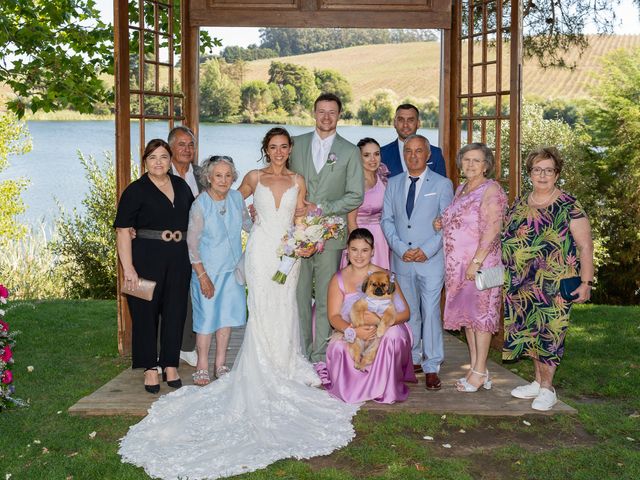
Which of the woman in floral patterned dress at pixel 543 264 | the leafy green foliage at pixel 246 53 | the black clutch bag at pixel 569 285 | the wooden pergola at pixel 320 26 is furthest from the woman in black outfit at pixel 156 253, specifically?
the leafy green foliage at pixel 246 53

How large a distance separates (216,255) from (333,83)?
10.3 m

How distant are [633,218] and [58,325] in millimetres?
11840

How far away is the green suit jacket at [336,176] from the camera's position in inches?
207

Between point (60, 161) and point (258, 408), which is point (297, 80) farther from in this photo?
point (60, 161)

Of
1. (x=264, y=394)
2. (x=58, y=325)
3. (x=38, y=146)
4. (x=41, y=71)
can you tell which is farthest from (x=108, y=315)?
(x=38, y=146)

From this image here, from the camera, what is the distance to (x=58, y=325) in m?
7.57

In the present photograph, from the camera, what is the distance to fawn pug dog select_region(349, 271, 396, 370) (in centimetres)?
491

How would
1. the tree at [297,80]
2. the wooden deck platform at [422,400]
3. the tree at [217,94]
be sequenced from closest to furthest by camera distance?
1. the wooden deck platform at [422,400]
2. the tree at [217,94]
3. the tree at [297,80]

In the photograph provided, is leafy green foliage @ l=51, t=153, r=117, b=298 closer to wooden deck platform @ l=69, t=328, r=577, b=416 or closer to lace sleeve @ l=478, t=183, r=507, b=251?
wooden deck platform @ l=69, t=328, r=577, b=416

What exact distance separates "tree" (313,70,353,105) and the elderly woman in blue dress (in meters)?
9.64

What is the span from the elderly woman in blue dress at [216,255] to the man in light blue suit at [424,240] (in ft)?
3.58

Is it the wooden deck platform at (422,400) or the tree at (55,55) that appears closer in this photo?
the wooden deck platform at (422,400)

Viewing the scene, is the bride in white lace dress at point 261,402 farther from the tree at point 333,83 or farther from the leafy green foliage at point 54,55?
the tree at point 333,83

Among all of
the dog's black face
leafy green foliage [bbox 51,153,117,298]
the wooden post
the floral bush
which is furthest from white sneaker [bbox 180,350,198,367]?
leafy green foliage [bbox 51,153,117,298]
